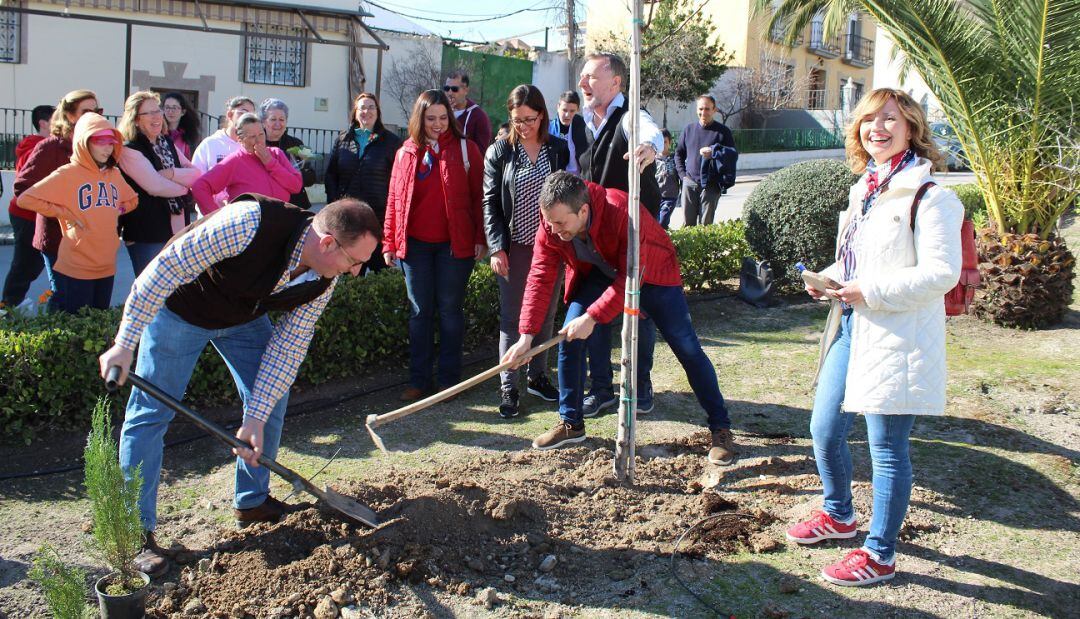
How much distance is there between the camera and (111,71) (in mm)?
18312

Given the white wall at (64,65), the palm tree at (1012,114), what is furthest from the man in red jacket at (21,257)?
the white wall at (64,65)

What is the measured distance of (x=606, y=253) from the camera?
15.3ft

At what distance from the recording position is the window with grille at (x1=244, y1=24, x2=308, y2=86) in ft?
64.3

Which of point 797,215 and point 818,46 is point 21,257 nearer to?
point 797,215

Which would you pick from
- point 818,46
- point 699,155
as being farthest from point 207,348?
point 818,46

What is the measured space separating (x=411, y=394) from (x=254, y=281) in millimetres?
2407

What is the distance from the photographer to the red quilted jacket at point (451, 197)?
5613mm

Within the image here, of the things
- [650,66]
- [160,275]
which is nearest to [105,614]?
[160,275]

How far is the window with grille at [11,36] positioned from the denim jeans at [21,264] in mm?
12352

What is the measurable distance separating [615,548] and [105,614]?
1.97m

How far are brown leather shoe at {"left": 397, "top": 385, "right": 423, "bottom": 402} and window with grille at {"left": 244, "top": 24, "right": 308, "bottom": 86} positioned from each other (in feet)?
51.3

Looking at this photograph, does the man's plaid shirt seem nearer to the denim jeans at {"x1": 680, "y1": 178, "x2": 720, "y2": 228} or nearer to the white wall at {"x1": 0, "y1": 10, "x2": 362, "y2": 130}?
the denim jeans at {"x1": 680, "y1": 178, "x2": 720, "y2": 228}

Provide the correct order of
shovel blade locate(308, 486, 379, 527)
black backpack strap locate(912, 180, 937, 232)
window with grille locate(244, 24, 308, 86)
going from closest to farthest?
black backpack strap locate(912, 180, 937, 232) < shovel blade locate(308, 486, 379, 527) < window with grille locate(244, 24, 308, 86)

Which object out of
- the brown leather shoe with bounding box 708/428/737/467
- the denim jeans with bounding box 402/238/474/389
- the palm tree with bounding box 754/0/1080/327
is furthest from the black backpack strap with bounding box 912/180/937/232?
the palm tree with bounding box 754/0/1080/327
